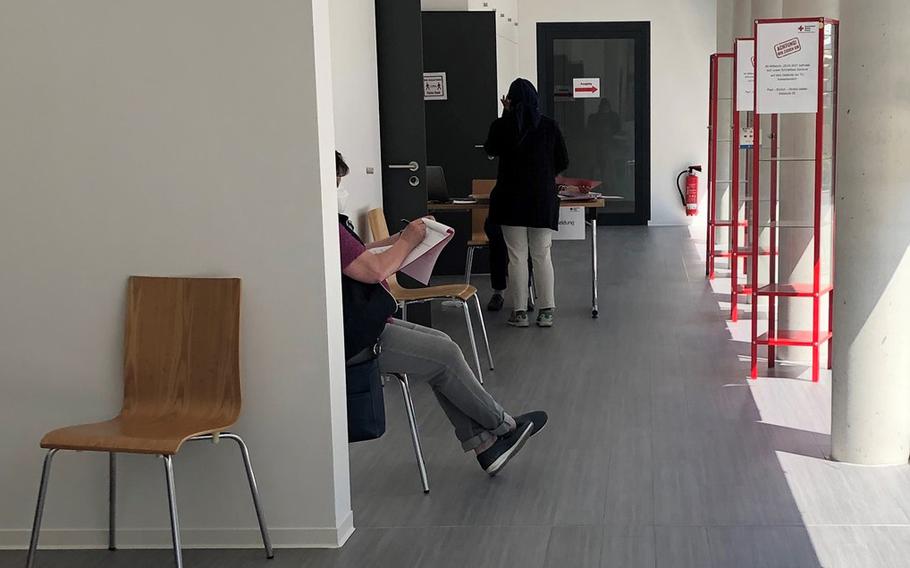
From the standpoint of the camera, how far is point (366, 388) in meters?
4.36

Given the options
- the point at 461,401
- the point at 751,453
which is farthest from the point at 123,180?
the point at 751,453

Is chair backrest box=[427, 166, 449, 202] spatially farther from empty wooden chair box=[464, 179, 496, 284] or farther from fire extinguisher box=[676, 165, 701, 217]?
fire extinguisher box=[676, 165, 701, 217]

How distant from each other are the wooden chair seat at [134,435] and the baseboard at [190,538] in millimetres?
481

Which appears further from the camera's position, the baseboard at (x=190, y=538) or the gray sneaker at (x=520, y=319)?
the gray sneaker at (x=520, y=319)

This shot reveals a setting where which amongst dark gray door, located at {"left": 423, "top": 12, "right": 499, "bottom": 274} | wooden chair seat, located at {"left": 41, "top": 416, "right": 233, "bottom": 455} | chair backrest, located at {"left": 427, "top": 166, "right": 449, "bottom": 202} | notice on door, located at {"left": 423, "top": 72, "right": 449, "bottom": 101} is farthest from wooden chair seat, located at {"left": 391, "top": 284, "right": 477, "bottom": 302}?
notice on door, located at {"left": 423, "top": 72, "right": 449, "bottom": 101}

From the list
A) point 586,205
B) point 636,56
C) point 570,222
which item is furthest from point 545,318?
point 636,56

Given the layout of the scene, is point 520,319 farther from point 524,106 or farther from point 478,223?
point 478,223

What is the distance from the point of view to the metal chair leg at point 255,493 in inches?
152

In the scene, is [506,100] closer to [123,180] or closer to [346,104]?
[346,104]

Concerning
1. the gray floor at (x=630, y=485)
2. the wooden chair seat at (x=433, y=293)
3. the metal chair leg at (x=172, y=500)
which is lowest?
the gray floor at (x=630, y=485)

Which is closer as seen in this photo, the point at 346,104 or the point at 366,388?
the point at 366,388

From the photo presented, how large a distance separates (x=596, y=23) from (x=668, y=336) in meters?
7.88

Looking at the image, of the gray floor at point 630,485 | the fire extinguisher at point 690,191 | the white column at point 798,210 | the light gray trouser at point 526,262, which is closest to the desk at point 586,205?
the light gray trouser at point 526,262

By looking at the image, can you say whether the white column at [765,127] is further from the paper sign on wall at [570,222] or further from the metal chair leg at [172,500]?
the metal chair leg at [172,500]
